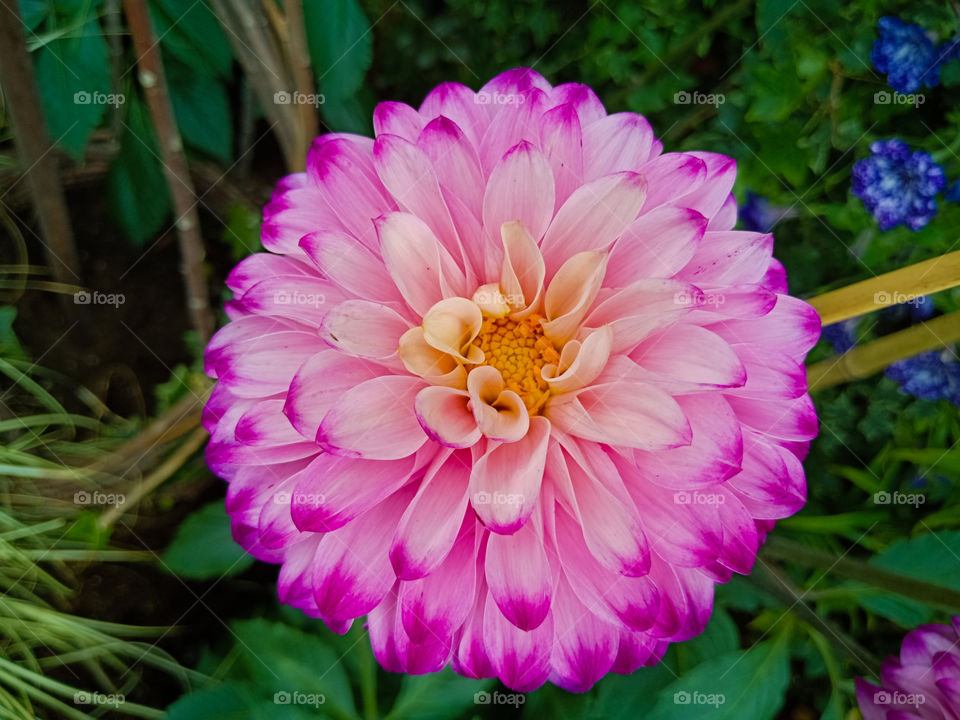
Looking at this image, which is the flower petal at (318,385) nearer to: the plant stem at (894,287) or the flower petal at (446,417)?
the flower petal at (446,417)

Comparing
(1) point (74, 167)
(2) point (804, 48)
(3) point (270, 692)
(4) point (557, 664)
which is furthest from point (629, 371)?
(1) point (74, 167)

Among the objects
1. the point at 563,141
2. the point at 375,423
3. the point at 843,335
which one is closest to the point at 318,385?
the point at 375,423

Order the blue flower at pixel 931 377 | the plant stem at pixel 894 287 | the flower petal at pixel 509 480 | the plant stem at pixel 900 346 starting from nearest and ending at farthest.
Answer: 1. the flower petal at pixel 509 480
2. the plant stem at pixel 894 287
3. the plant stem at pixel 900 346
4. the blue flower at pixel 931 377

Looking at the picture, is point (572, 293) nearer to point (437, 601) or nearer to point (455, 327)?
point (455, 327)

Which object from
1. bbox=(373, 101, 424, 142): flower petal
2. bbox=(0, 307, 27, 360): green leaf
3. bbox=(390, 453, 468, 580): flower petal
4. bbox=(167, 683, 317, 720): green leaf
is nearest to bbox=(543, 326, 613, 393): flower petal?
bbox=(390, 453, 468, 580): flower petal

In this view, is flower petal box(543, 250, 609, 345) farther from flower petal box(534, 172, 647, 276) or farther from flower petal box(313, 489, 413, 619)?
flower petal box(313, 489, 413, 619)

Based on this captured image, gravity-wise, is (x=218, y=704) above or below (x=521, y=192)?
below

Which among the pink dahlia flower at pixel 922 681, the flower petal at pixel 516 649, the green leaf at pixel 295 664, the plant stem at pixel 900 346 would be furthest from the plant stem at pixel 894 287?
the green leaf at pixel 295 664
